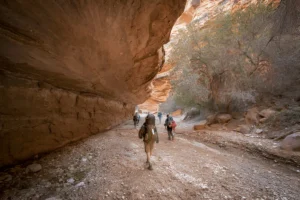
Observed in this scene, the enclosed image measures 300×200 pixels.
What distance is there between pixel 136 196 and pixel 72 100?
360 cm

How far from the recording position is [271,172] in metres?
3.78

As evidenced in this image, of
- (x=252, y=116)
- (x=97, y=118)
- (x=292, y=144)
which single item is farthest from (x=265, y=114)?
(x=97, y=118)

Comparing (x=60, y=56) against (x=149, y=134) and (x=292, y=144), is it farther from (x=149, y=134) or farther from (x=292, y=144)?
(x=292, y=144)

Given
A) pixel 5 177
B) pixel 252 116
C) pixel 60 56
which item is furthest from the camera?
pixel 252 116

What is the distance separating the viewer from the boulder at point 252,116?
25.3ft

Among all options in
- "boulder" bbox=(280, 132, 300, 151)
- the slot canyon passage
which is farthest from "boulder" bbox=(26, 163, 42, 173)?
"boulder" bbox=(280, 132, 300, 151)

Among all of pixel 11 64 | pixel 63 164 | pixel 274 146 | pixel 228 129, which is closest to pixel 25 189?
→ pixel 63 164

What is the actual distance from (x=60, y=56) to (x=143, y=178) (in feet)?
11.4

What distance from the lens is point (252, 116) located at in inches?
312

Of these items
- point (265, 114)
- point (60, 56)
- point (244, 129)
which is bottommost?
point (244, 129)

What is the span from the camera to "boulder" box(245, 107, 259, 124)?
7702 millimetres

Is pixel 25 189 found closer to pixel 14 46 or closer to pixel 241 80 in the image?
pixel 14 46

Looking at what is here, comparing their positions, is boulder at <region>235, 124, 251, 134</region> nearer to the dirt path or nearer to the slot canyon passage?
the slot canyon passage

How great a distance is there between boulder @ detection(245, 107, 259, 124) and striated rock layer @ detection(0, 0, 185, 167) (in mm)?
7298
